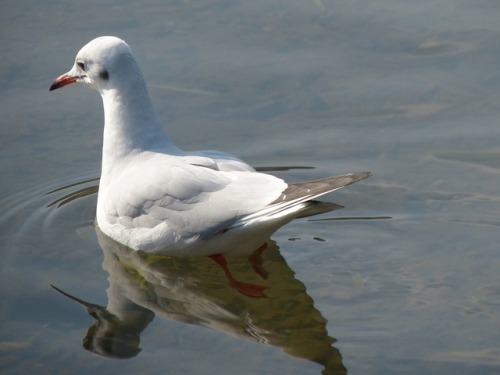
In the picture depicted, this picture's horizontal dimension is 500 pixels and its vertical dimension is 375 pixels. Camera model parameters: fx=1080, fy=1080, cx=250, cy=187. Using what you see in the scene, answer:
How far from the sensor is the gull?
6688 mm

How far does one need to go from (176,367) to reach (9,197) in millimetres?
2526

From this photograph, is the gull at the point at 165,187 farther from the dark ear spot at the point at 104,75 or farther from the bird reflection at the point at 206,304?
the bird reflection at the point at 206,304

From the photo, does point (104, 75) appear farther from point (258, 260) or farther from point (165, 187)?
point (258, 260)

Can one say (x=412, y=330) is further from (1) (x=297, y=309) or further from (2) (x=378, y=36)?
(2) (x=378, y=36)

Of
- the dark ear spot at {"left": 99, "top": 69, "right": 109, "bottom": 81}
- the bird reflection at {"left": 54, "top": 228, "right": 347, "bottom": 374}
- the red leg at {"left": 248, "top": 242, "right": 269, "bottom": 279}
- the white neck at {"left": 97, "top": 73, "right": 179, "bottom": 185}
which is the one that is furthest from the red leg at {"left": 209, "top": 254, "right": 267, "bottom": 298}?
the dark ear spot at {"left": 99, "top": 69, "right": 109, "bottom": 81}

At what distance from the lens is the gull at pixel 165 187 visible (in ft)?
21.9

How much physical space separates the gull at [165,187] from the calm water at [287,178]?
31 cm

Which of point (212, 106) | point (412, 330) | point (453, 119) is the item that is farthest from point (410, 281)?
point (212, 106)

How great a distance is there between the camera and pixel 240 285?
7039 mm

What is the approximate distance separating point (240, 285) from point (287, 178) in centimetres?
134

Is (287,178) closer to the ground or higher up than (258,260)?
higher up

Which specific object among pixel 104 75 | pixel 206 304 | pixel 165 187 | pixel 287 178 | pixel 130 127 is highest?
pixel 104 75

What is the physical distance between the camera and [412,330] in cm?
640

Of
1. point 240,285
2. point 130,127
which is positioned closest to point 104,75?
point 130,127
